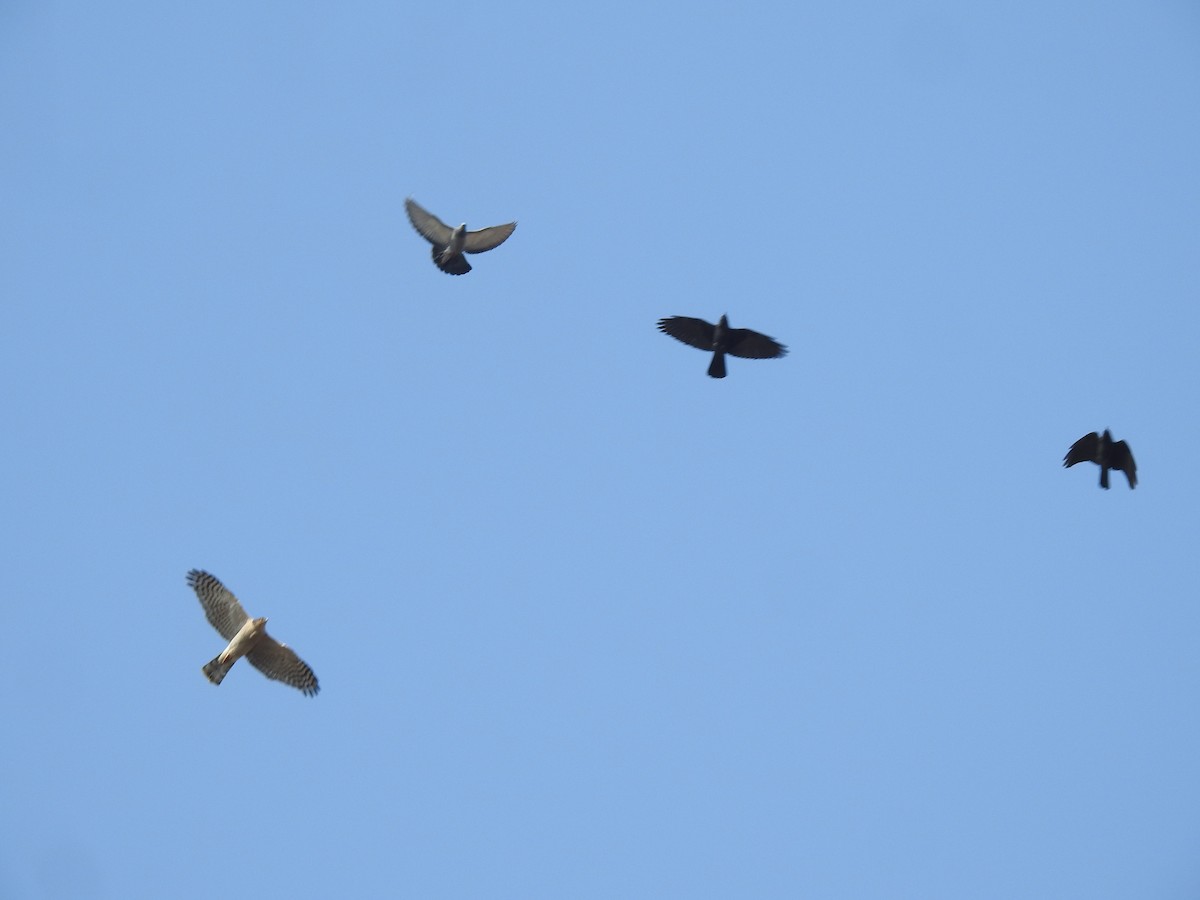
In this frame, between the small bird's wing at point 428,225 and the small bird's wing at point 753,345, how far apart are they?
13.8ft

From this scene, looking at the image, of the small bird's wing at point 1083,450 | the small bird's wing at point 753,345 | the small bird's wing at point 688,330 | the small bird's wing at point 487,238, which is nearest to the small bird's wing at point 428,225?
the small bird's wing at point 487,238

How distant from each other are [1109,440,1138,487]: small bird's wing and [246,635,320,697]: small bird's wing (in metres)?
10.2

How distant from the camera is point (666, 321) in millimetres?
19047

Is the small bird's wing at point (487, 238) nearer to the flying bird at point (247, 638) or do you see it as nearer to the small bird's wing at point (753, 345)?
the small bird's wing at point (753, 345)

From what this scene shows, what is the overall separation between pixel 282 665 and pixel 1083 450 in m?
10.3

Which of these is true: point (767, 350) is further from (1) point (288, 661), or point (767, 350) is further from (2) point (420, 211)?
(1) point (288, 661)

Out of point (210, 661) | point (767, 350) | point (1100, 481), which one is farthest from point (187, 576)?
point (1100, 481)

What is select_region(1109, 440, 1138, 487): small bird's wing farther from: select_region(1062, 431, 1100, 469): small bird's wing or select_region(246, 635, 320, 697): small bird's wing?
select_region(246, 635, 320, 697): small bird's wing

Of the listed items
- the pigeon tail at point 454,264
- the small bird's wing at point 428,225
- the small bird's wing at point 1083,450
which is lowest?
the pigeon tail at point 454,264

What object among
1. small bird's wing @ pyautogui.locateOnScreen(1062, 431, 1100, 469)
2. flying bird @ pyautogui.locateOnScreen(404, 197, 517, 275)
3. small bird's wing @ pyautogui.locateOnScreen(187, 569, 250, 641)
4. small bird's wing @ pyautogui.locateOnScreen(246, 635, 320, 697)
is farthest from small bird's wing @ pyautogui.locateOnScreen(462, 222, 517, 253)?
small bird's wing @ pyautogui.locateOnScreen(1062, 431, 1100, 469)

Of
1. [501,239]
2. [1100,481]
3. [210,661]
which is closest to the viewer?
[210,661]

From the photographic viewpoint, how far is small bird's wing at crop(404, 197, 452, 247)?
19969mm

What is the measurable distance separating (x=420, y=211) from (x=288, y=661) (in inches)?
253

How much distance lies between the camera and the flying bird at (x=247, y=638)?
16766mm
